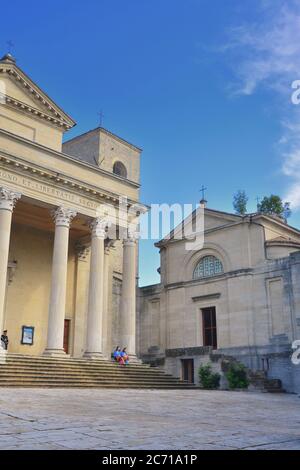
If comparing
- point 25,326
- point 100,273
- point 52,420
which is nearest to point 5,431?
point 52,420

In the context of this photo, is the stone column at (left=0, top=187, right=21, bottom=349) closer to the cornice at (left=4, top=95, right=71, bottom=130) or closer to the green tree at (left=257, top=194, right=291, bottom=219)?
the cornice at (left=4, top=95, right=71, bottom=130)

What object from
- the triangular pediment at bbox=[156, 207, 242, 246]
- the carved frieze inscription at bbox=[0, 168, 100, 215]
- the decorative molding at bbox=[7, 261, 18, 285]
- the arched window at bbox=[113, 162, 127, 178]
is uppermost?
the arched window at bbox=[113, 162, 127, 178]

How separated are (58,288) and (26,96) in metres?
10.5

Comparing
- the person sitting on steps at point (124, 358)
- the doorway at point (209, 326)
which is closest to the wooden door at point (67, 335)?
the person sitting on steps at point (124, 358)

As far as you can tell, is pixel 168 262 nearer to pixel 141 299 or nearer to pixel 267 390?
pixel 141 299

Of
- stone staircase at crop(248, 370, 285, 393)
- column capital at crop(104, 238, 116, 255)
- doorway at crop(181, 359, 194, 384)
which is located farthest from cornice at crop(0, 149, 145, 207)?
stone staircase at crop(248, 370, 285, 393)

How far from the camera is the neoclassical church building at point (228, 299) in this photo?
2717 cm

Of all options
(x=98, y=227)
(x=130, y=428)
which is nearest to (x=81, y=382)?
(x=98, y=227)

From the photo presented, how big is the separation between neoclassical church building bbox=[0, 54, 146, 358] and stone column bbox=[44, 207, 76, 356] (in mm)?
44

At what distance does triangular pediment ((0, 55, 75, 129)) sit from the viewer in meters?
24.9

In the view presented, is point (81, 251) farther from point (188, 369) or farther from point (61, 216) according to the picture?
point (188, 369)

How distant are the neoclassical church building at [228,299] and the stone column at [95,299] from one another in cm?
809

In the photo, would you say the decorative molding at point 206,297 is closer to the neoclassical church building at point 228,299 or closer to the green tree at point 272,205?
the neoclassical church building at point 228,299

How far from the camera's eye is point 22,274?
26.0 metres
